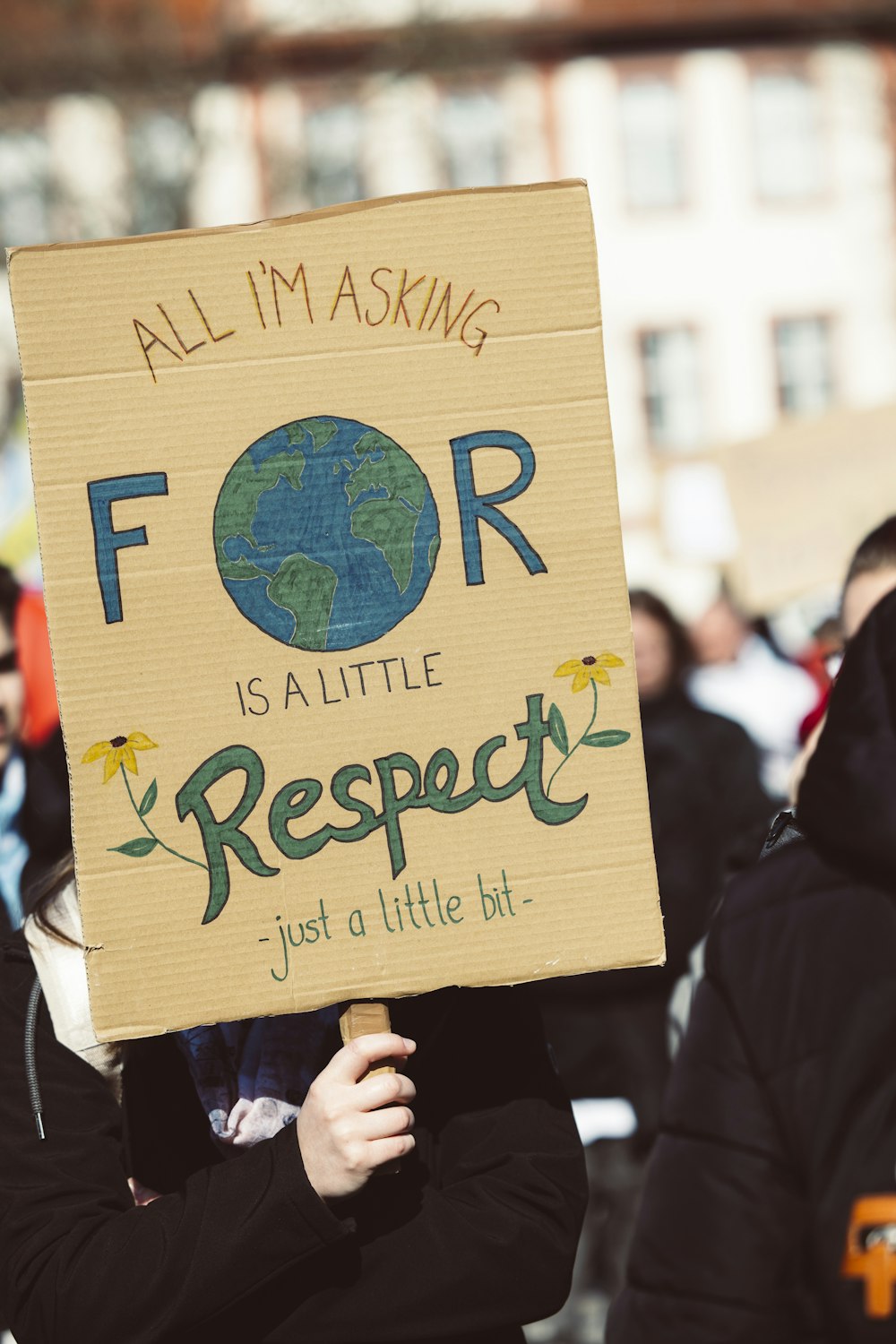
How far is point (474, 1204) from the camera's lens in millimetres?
1754

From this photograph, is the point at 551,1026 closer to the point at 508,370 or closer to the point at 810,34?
the point at 508,370

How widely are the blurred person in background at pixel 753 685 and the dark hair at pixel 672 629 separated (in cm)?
69

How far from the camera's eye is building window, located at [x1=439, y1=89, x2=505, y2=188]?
72.8ft

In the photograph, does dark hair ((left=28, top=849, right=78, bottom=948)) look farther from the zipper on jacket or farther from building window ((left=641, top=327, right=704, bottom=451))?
building window ((left=641, top=327, right=704, bottom=451))

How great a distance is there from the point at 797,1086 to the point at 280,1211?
0.53 m

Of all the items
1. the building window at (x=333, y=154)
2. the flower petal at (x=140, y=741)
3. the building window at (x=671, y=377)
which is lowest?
the flower petal at (x=140, y=741)

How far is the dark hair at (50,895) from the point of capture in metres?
1.85

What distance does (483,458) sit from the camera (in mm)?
1719

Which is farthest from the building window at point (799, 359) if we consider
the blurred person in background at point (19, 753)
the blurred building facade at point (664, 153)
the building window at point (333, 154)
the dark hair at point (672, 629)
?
the blurred person in background at point (19, 753)

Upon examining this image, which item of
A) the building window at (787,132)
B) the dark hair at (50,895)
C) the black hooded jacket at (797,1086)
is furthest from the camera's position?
the building window at (787,132)

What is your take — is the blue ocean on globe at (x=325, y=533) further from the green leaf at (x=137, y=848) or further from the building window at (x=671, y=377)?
the building window at (x=671, y=377)

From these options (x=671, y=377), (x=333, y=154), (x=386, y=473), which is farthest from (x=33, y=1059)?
(x=671, y=377)

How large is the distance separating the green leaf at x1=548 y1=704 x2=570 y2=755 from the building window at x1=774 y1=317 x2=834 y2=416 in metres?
22.7

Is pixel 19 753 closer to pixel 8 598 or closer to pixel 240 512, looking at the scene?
pixel 8 598
